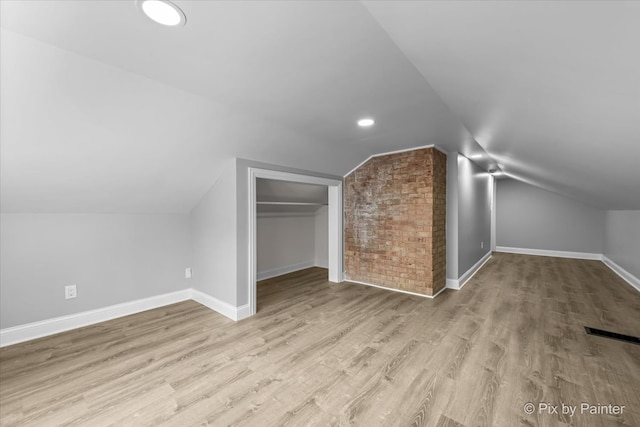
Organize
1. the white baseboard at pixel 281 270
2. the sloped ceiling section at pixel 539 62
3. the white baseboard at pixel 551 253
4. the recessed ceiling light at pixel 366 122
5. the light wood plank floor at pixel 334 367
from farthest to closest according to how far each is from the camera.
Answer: the white baseboard at pixel 551 253, the white baseboard at pixel 281 270, the recessed ceiling light at pixel 366 122, the light wood plank floor at pixel 334 367, the sloped ceiling section at pixel 539 62

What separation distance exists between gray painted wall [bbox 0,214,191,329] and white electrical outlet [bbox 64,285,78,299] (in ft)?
0.09

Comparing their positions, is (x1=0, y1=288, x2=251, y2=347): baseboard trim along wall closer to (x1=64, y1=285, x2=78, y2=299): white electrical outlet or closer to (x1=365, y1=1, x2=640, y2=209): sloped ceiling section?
(x1=64, y1=285, x2=78, y2=299): white electrical outlet

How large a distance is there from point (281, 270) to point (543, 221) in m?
6.86

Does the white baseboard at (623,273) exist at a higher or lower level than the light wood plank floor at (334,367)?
higher

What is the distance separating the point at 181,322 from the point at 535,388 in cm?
313

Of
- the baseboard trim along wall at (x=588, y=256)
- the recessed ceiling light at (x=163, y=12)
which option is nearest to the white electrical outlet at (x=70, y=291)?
the recessed ceiling light at (x=163, y=12)

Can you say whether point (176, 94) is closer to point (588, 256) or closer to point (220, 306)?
point (220, 306)

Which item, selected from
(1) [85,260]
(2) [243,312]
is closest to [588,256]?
(2) [243,312]

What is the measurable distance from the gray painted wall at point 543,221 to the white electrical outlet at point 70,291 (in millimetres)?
8899

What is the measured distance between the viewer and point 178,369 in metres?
1.96

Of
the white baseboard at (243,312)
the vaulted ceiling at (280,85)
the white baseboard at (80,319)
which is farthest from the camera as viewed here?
the white baseboard at (243,312)

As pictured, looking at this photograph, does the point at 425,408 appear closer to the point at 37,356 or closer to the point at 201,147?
the point at 201,147

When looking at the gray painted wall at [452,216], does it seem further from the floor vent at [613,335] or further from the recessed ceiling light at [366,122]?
the recessed ceiling light at [366,122]

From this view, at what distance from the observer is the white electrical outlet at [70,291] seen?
2.60 meters
